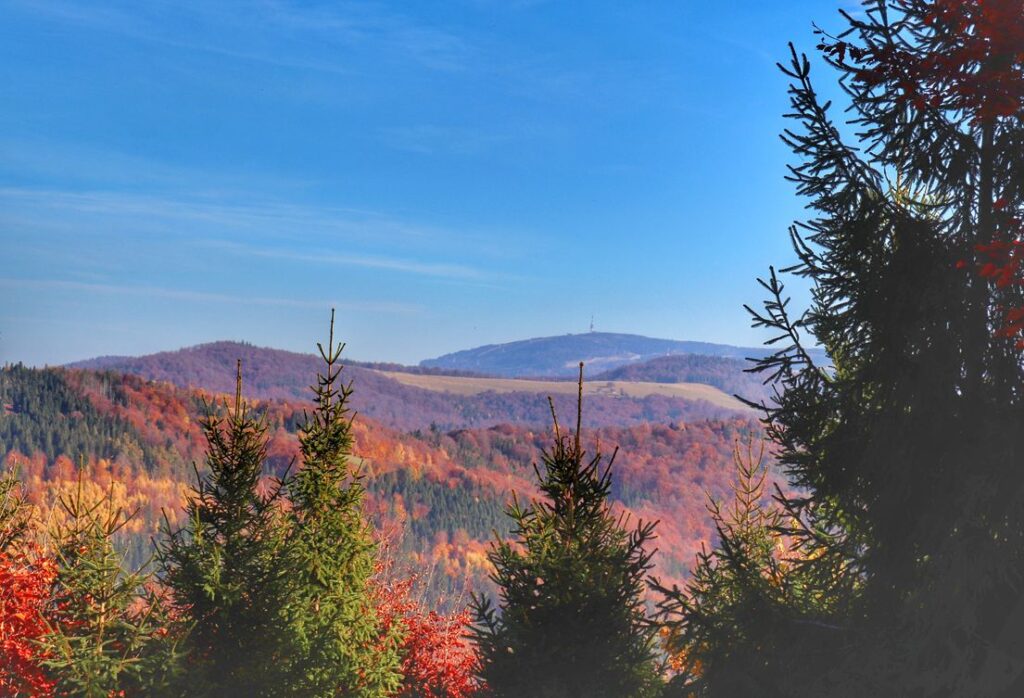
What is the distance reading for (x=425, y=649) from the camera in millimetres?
20656

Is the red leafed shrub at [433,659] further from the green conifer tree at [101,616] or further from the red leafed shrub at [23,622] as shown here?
the red leafed shrub at [23,622]

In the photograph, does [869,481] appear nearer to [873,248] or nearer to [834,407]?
[834,407]

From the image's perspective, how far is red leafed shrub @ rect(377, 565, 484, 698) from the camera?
18.1m

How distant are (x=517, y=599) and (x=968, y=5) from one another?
26.5 feet

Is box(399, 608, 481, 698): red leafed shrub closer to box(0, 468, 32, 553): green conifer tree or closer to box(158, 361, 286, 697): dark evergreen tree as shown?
box(158, 361, 286, 697): dark evergreen tree

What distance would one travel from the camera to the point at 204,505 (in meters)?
13.9

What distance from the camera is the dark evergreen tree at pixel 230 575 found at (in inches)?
527

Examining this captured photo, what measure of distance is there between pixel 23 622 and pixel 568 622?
8.74 metres

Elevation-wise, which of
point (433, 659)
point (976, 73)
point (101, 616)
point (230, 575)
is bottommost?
point (433, 659)

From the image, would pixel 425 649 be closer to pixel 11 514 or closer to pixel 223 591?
pixel 223 591

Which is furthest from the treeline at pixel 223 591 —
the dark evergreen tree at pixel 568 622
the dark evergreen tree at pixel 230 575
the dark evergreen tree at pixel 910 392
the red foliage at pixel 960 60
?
the red foliage at pixel 960 60

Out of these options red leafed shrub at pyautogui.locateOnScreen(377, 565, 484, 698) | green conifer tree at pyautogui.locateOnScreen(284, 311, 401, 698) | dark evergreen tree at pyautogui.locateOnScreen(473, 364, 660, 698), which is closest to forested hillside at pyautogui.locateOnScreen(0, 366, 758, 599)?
red leafed shrub at pyautogui.locateOnScreen(377, 565, 484, 698)

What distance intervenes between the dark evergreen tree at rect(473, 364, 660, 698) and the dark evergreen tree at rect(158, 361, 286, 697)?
12.3 ft

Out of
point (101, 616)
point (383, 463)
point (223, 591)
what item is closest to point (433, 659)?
point (223, 591)
